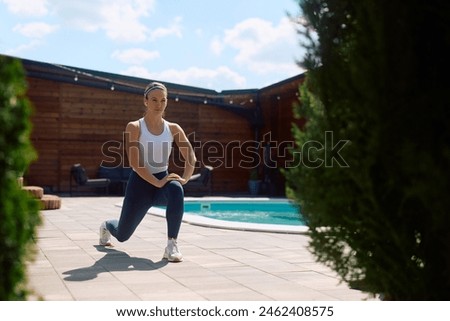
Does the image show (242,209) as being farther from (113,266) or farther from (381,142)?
(381,142)

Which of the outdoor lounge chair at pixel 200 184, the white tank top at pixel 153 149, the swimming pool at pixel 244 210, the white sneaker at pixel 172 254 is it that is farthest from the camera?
the outdoor lounge chair at pixel 200 184

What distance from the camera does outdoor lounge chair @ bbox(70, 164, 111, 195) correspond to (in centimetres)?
1627

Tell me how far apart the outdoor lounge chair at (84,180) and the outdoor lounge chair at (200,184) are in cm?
257

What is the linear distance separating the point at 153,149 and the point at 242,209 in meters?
9.44

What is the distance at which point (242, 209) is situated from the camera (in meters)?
14.7

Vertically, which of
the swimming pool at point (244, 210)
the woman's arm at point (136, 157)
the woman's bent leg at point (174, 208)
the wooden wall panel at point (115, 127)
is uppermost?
the wooden wall panel at point (115, 127)

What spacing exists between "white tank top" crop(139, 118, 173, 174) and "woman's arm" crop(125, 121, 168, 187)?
0.18 feet

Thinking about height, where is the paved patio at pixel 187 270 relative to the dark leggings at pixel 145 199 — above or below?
below

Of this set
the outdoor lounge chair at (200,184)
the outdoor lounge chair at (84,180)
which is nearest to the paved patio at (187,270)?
the outdoor lounge chair at (84,180)

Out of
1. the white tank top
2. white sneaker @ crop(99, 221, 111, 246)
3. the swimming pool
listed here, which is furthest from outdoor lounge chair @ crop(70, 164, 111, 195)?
the white tank top

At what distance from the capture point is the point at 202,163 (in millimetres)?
19516

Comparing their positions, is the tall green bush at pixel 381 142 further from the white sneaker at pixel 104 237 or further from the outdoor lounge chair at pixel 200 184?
the outdoor lounge chair at pixel 200 184

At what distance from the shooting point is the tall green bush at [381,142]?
2.36 metres

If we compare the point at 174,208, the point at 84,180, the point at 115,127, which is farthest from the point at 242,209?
the point at 174,208
